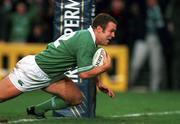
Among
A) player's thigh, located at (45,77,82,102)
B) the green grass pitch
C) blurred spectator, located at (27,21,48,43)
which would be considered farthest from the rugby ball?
blurred spectator, located at (27,21,48,43)

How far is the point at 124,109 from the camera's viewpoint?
1534 cm

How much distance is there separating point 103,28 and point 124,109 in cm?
Result: 403

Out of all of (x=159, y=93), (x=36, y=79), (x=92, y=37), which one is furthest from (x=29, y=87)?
(x=159, y=93)

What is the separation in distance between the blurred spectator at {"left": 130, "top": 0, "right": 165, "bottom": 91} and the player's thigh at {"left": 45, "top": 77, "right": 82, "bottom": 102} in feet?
29.8

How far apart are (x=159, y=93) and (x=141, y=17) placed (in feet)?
7.13

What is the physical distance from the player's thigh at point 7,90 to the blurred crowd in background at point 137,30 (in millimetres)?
9428

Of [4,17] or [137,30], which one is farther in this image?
[4,17]

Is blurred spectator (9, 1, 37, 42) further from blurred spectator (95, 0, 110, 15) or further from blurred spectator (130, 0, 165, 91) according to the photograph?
blurred spectator (130, 0, 165, 91)

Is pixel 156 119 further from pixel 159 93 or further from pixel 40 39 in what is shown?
pixel 40 39

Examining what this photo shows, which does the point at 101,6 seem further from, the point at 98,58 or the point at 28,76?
the point at 98,58

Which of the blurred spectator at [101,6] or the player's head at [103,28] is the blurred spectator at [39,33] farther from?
the player's head at [103,28]

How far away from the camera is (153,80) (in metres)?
21.6

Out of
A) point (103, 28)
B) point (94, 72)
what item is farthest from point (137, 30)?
point (94, 72)

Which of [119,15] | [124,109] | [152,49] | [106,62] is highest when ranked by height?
[106,62]
